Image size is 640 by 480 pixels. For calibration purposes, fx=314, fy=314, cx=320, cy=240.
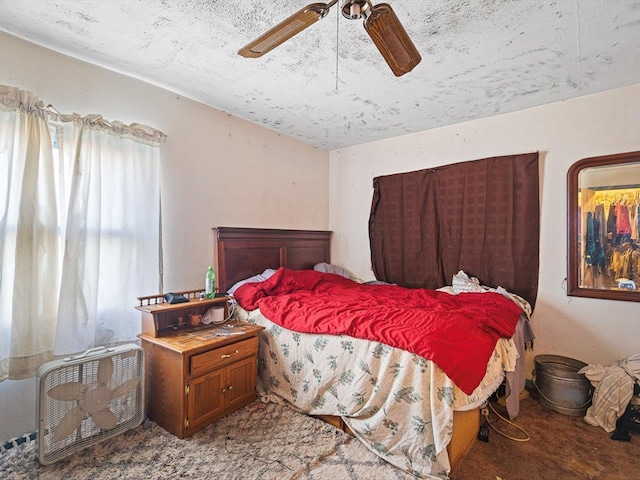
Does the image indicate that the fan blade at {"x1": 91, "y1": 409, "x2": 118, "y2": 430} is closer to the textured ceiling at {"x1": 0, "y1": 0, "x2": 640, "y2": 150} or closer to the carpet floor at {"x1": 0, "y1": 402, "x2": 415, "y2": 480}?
the carpet floor at {"x1": 0, "y1": 402, "x2": 415, "y2": 480}

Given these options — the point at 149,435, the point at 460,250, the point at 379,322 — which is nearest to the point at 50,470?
the point at 149,435

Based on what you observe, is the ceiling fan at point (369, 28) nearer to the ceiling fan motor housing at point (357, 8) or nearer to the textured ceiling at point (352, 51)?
the ceiling fan motor housing at point (357, 8)

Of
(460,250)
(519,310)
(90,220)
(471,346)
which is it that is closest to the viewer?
(471,346)

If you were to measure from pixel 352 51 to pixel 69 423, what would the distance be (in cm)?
270

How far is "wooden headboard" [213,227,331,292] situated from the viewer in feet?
9.35

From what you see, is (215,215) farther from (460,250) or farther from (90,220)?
(460,250)

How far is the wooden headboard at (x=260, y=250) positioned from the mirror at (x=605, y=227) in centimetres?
250

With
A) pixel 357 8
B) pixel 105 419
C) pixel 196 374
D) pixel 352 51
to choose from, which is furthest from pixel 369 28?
pixel 105 419

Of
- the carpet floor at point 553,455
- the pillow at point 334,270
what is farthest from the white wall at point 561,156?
the pillow at point 334,270

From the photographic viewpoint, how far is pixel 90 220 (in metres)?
2.05

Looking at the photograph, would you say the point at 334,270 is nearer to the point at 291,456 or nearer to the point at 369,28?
the point at 291,456

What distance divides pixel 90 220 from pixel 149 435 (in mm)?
1400

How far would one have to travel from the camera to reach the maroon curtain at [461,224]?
2781mm

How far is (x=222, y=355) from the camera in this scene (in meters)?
2.07
